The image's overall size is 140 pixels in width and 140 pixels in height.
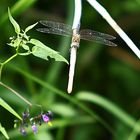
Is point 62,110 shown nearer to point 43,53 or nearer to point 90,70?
point 90,70

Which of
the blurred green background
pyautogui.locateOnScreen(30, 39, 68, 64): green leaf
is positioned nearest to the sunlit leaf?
the blurred green background

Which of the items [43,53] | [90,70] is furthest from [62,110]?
[43,53]

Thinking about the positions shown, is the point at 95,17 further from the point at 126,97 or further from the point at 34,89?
the point at 34,89

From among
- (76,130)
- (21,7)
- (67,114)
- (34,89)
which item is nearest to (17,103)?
(34,89)

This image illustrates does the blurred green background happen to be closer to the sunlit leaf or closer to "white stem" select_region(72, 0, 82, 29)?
the sunlit leaf

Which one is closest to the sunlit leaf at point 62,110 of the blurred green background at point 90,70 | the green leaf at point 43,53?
the blurred green background at point 90,70

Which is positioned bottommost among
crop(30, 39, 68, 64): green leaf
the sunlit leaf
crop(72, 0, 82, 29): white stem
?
the sunlit leaf

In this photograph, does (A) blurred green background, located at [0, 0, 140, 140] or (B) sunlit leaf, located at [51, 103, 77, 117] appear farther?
(A) blurred green background, located at [0, 0, 140, 140]

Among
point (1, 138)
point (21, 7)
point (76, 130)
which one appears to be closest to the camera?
point (21, 7)

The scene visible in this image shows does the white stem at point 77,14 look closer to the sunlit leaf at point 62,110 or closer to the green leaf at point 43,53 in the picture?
the green leaf at point 43,53

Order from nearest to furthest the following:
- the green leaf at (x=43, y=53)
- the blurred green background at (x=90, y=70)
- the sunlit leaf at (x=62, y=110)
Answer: the green leaf at (x=43, y=53), the sunlit leaf at (x=62, y=110), the blurred green background at (x=90, y=70)

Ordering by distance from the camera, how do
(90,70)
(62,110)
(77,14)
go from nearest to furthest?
1. (77,14)
2. (62,110)
3. (90,70)
